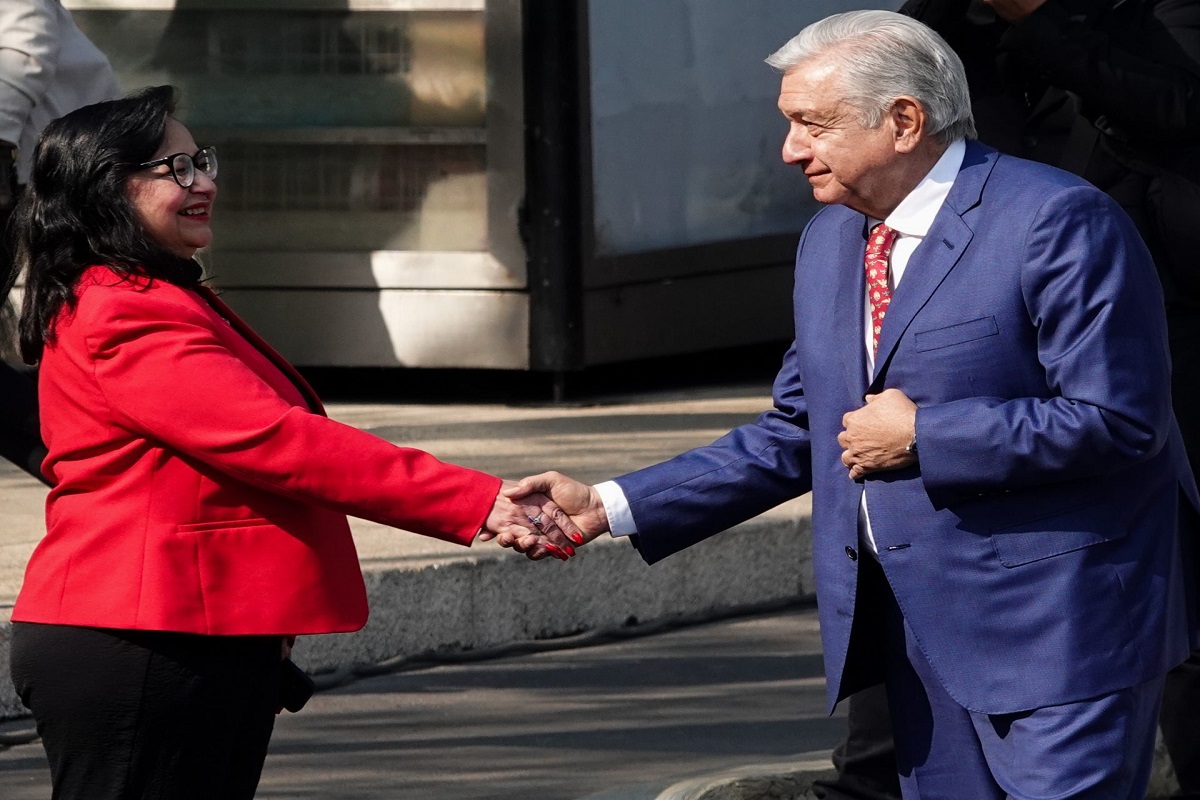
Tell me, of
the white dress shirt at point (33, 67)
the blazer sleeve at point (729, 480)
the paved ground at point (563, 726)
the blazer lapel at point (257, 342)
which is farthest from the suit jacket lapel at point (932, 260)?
the white dress shirt at point (33, 67)

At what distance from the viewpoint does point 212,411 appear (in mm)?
3156

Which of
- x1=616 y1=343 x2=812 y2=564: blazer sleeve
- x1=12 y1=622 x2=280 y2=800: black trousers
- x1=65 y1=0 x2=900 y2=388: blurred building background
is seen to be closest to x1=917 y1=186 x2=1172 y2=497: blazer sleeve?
x1=616 y1=343 x2=812 y2=564: blazer sleeve

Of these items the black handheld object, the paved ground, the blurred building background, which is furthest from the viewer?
the blurred building background

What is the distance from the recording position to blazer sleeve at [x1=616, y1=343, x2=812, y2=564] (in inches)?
145

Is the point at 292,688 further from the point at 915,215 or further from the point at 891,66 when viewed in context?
the point at 891,66

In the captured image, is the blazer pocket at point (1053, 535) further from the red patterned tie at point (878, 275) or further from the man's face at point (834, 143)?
the man's face at point (834, 143)

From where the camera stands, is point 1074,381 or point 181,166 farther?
point 181,166

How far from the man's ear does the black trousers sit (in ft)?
4.19

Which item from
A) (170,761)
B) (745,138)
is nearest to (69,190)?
(170,761)

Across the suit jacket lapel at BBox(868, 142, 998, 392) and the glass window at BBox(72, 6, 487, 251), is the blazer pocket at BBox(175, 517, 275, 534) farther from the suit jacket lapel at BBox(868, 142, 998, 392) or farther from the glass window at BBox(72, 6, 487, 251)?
the glass window at BBox(72, 6, 487, 251)

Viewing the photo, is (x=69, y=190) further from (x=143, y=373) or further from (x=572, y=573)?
(x=572, y=573)

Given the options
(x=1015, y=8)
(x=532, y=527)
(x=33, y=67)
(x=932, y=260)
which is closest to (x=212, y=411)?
(x=532, y=527)

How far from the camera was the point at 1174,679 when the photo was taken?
4480mm

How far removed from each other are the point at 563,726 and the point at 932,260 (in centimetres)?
239
